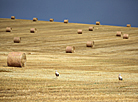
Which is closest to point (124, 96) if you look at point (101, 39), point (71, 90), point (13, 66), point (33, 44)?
point (71, 90)

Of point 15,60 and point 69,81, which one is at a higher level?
point 15,60

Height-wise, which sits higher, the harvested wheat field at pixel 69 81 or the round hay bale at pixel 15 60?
the round hay bale at pixel 15 60

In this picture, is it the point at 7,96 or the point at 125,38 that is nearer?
the point at 7,96

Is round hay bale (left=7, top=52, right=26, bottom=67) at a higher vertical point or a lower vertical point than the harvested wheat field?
higher

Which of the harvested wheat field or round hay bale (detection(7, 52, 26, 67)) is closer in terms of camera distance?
the harvested wheat field

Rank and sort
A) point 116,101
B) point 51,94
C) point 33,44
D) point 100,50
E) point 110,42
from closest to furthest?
point 116,101 → point 51,94 → point 100,50 → point 33,44 → point 110,42

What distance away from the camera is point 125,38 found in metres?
34.6

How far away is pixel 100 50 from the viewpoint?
90.1 feet

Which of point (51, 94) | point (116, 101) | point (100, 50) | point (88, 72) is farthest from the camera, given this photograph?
point (100, 50)

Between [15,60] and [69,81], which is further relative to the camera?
[15,60]

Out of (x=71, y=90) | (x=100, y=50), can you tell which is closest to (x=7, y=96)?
(x=71, y=90)

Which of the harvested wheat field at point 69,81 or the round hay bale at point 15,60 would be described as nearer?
the harvested wheat field at point 69,81

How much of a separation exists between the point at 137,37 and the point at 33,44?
49.8 ft

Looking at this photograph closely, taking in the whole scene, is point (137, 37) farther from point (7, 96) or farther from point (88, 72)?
point (7, 96)
